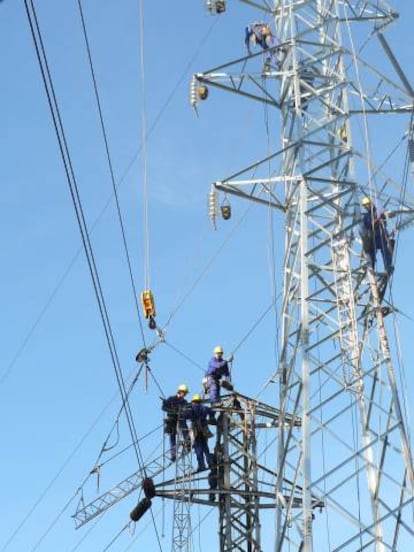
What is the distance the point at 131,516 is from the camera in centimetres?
2031

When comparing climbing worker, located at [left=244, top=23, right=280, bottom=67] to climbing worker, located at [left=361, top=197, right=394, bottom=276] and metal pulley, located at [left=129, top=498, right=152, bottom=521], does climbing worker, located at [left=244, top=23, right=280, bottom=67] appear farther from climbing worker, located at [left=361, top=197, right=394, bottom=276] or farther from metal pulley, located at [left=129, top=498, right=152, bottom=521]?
metal pulley, located at [left=129, top=498, right=152, bottom=521]

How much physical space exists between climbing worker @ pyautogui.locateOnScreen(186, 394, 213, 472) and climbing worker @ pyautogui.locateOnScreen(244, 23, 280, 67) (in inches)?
274

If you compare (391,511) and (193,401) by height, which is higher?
(193,401)

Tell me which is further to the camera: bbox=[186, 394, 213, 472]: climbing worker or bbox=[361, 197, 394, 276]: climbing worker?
bbox=[186, 394, 213, 472]: climbing worker

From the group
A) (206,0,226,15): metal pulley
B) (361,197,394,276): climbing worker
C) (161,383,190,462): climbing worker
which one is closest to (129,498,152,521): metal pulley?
(161,383,190,462): climbing worker

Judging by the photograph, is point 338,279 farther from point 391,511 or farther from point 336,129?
point 391,511

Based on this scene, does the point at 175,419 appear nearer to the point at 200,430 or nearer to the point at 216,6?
the point at 200,430

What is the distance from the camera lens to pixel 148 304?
65.1 ft

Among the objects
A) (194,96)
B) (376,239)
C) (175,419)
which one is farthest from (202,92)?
(175,419)

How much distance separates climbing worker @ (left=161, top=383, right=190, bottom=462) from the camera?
2044 centimetres

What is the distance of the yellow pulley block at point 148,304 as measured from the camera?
19.8m

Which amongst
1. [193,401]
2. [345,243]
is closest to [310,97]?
[345,243]

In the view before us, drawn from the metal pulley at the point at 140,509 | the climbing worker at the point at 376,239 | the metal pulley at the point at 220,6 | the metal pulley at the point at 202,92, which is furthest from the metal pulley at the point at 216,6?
the metal pulley at the point at 140,509

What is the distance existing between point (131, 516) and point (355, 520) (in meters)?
7.42
